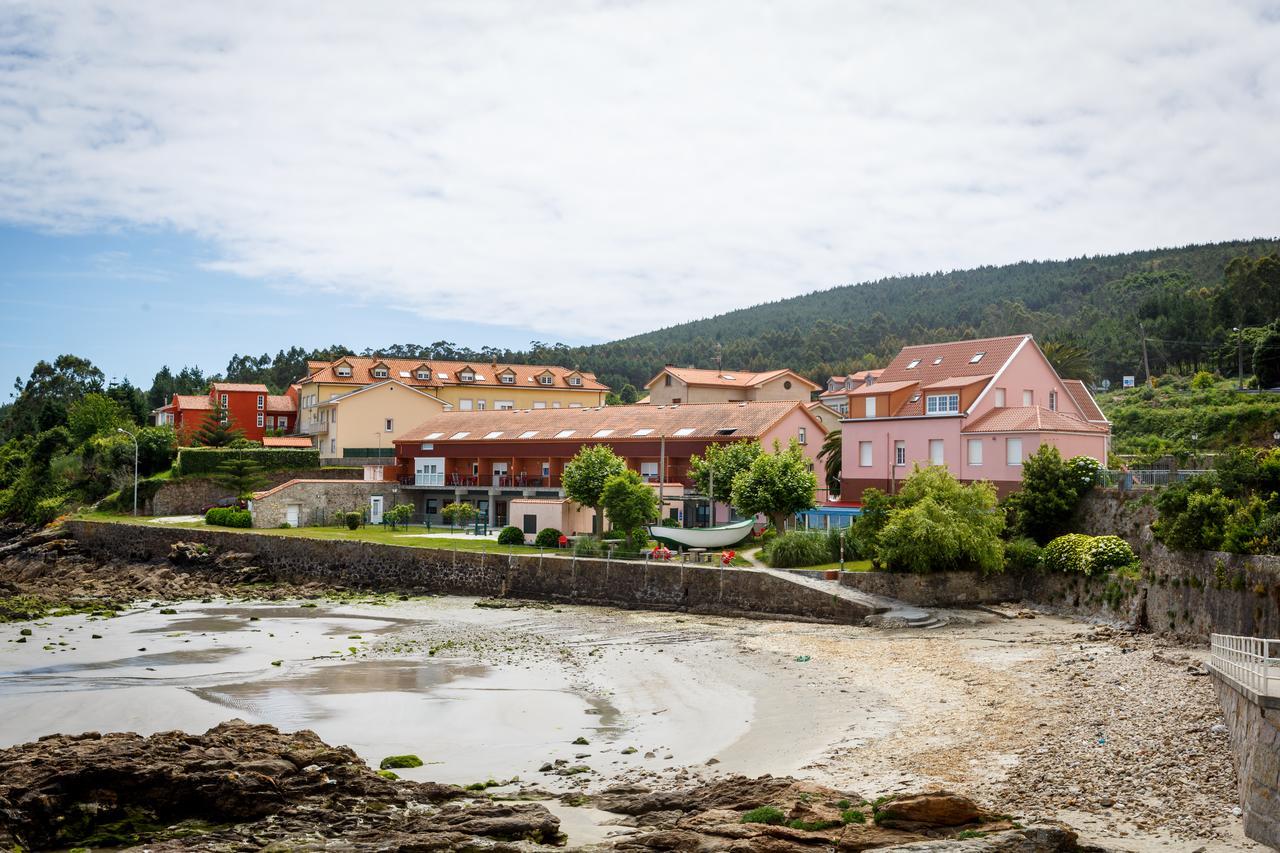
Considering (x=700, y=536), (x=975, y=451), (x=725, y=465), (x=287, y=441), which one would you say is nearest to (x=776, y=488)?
(x=700, y=536)

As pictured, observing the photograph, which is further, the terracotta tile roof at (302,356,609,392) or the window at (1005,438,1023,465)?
the terracotta tile roof at (302,356,609,392)

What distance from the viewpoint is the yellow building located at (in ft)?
248

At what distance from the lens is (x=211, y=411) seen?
7694cm

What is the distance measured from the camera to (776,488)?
43.2 m

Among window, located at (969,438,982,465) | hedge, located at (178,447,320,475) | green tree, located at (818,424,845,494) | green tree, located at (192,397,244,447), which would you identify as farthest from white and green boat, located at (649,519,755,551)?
green tree, located at (192,397,244,447)

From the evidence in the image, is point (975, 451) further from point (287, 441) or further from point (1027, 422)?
A: point (287, 441)

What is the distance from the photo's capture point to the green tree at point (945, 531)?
34.1 metres

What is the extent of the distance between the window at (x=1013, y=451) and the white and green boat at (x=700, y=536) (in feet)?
34.4

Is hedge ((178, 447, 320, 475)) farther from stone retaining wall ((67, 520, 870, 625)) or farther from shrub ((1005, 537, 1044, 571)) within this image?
shrub ((1005, 537, 1044, 571))

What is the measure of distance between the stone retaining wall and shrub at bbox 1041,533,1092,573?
5.95m

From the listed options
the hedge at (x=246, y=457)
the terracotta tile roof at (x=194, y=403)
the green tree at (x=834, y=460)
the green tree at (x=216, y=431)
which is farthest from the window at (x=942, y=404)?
the terracotta tile roof at (x=194, y=403)

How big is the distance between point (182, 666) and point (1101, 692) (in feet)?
74.7

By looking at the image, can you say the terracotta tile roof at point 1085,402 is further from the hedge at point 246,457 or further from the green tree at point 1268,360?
the hedge at point 246,457

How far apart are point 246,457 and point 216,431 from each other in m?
7.04
